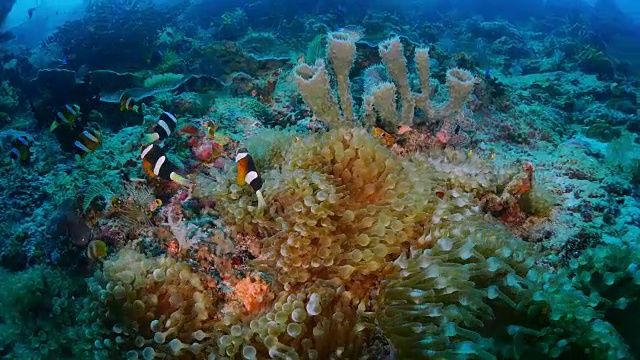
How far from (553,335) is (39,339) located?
111 inches

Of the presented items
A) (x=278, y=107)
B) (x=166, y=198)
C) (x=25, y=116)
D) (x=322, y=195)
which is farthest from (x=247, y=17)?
(x=322, y=195)

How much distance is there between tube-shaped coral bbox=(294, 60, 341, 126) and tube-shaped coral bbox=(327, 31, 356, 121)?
0.70 ft

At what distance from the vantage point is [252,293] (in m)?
2.65

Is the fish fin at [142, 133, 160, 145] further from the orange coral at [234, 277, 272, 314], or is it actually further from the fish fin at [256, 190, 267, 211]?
the orange coral at [234, 277, 272, 314]

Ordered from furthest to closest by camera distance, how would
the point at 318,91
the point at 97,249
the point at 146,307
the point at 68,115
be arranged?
1. the point at 68,115
2. the point at 318,91
3. the point at 97,249
4. the point at 146,307

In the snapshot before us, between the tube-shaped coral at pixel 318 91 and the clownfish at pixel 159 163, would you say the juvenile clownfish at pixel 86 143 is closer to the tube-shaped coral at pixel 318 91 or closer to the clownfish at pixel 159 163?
the clownfish at pixel 159 163

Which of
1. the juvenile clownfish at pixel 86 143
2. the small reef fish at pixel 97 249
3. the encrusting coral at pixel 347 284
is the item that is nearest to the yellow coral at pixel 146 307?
the encrusting coral at pixel 347 284

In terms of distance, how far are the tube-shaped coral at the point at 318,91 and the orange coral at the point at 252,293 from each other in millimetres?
1957

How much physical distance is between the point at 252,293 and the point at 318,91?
85.1 inches

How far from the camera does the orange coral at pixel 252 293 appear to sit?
2.57 m

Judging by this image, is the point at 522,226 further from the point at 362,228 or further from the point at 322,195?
the point at 322,195

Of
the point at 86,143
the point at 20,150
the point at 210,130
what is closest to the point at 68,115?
the point at 20,150

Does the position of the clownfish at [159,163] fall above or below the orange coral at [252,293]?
above

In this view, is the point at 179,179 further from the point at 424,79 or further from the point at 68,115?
the point at 68,115
